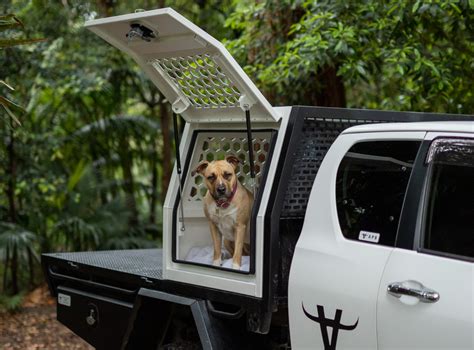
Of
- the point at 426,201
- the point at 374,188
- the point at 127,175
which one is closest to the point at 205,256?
the point at 374,188

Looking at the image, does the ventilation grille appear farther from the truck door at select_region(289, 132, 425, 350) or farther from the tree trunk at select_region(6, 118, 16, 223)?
the tree trunk at select_region(6, 118, 16, 223)

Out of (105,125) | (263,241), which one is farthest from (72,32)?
(263,241)

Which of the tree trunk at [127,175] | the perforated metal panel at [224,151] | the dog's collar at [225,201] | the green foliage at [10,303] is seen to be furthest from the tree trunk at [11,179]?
the dog's collar at [225,201]

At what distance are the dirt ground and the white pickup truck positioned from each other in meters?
2.72

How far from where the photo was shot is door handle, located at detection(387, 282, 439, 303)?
3144mm

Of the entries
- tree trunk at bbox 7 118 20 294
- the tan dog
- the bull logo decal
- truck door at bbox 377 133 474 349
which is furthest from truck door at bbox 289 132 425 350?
tree trunk at bbox 7 118 20 294

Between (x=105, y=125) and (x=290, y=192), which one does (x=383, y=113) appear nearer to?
(x=290, y=192)

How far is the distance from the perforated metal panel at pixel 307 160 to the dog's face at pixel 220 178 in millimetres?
374

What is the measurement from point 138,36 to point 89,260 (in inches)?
73.7

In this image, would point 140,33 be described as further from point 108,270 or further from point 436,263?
point 436,263

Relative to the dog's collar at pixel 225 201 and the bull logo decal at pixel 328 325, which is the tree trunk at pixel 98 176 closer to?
the dog's collar at pixel 225 201

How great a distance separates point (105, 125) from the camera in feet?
37.7

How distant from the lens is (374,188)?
3719 millimetres

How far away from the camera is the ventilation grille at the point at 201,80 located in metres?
4.16
